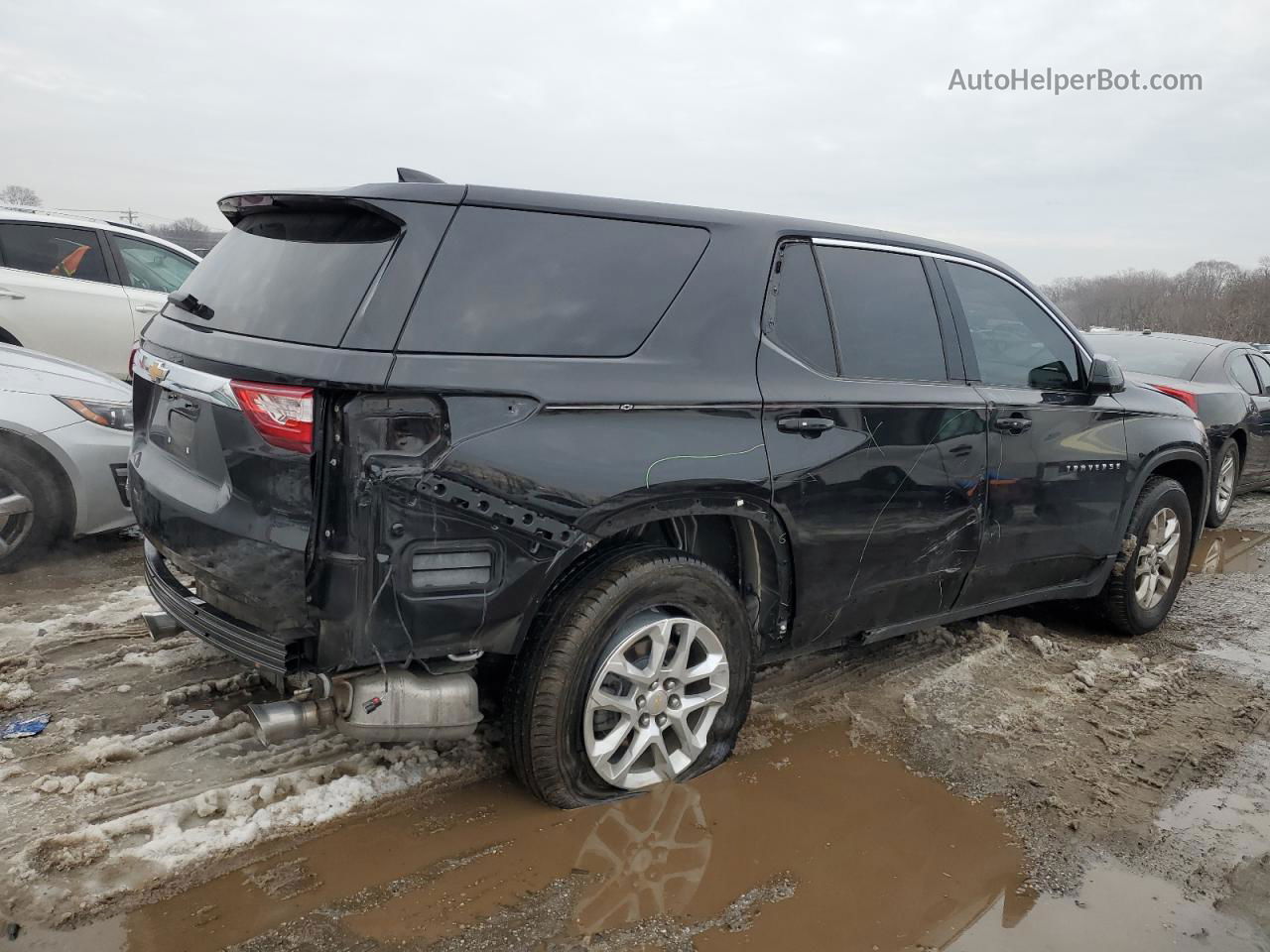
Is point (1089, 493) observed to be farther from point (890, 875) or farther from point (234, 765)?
point (234, 765)

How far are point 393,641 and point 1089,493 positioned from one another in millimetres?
3246

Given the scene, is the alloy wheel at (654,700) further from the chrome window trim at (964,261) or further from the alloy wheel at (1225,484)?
the alloy wheel at (1225,484)

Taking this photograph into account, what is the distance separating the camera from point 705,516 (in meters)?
3.05

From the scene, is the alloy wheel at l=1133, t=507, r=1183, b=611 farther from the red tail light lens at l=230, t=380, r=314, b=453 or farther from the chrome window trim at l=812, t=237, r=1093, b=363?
the red tail light lens at l=230, t=380, r=314, b=453

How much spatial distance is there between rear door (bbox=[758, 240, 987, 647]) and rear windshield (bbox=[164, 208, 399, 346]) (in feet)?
4.16

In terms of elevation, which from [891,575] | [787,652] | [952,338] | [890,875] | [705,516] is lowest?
[890,875]

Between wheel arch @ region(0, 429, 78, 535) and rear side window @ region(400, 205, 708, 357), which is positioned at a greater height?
rear side window @ region(400, 205, 708, 357)

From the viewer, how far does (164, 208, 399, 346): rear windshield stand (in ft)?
7.91

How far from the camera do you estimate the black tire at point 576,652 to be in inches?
103

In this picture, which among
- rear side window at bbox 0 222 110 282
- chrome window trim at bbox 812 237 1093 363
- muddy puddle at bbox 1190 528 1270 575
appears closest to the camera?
chrome window trim at bbox 812 237 1093 363

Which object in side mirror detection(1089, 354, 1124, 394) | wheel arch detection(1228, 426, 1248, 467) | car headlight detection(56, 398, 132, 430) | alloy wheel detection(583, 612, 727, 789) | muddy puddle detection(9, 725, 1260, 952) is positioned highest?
side mirror detection(1089, 354, 1124, 394)

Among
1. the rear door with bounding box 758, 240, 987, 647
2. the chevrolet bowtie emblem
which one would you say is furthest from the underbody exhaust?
the rear door with bounding box 758, 240, 987, 647

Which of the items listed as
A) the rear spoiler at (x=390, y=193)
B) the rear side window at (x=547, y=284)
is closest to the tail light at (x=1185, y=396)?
the rear side window at (x=547, y=284)

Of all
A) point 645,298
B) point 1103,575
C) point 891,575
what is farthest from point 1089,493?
point 645,298
